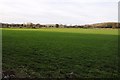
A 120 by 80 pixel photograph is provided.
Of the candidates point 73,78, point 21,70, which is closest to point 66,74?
point 73,78

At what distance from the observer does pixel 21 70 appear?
552 inches

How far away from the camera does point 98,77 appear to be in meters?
13.2

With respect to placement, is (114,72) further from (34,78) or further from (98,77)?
(34,78)

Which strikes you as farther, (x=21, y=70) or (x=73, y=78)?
(x=21, y=70)

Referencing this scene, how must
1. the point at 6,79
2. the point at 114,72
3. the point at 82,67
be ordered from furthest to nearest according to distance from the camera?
the point at 82,67
the point at 114,72
the point at 6,79

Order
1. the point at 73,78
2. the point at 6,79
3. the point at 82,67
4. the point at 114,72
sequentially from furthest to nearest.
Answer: the point at 82,67 < the point at 114,72 < the point at 73,78 < the point at 6,79

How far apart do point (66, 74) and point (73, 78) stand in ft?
2.87

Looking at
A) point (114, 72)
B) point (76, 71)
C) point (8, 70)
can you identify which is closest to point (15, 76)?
point (8, 70)

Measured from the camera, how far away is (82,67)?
630 inches

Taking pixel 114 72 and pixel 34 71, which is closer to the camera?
pixel 34 71

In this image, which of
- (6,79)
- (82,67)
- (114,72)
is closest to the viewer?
(6,79)

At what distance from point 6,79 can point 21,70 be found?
7.56 ft

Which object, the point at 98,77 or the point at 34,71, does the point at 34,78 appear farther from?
the point at 98,77

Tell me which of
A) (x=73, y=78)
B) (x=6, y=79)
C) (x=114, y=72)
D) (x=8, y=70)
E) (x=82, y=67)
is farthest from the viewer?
(x=82, y=67)
